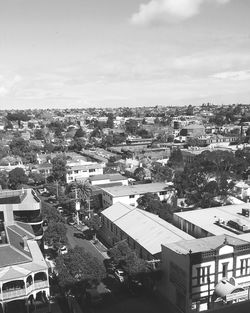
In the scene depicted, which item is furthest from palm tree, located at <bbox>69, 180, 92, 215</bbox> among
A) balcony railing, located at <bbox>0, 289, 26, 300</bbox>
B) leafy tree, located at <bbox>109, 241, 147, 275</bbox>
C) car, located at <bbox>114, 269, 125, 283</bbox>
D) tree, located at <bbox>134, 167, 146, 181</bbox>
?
balcony railing, located at <bbox>0, 289, 26, 300</bbox>

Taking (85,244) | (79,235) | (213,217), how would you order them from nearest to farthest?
(213,217) < (85,244) < (79,235)

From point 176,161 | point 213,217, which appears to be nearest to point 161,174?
point 176,161

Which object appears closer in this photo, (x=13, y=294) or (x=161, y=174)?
(x=13, y=294)

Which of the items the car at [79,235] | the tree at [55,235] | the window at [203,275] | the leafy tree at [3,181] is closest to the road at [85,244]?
the car at [79,235]

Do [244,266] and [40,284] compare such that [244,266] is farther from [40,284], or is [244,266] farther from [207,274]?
[40,284]

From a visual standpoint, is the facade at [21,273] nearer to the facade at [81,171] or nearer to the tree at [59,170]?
the tree at [59,170]

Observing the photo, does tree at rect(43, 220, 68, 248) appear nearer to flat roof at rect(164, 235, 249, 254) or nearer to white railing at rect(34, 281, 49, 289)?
white railing at rect(34, 281, 49, 289)

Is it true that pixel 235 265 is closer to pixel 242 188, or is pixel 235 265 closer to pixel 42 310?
pixel 42 310
